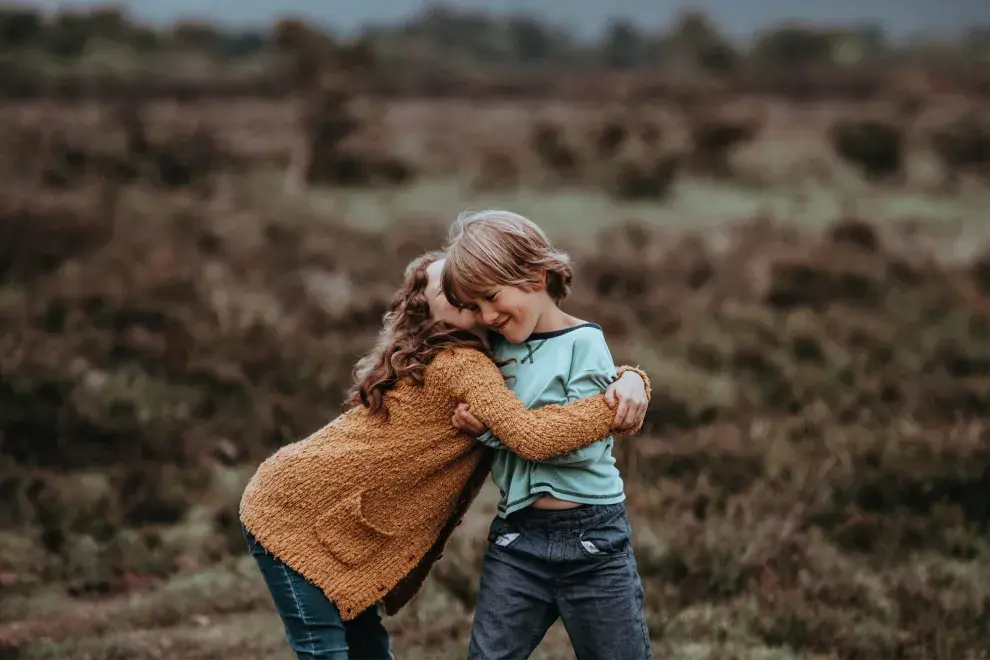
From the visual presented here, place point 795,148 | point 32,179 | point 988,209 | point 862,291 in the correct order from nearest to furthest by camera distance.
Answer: point 862,291 < point 32,179 < point 988,209 < point 795,148

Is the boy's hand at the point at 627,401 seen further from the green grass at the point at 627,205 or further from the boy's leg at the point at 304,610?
the green grass at the point at 627,205

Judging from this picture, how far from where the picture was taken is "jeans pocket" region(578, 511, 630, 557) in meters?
2.92

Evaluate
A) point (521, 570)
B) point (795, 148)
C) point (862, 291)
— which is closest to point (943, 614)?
point (521, 570)

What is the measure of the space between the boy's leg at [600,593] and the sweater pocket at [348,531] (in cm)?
51

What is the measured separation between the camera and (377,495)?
300 centimetres

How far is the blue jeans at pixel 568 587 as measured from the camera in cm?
292

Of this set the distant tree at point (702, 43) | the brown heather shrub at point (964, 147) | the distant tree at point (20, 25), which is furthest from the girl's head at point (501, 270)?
the distant tree at point (702, 43)

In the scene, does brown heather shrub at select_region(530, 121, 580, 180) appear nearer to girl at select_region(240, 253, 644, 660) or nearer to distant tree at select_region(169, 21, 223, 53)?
girl at select_region(240, 253, 644, 660)

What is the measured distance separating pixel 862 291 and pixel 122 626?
34.7 feet

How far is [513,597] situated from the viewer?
9.67ft

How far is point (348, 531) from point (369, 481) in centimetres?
15

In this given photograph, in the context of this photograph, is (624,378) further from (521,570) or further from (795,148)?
(795,148)

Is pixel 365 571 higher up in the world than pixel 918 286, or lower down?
higher up

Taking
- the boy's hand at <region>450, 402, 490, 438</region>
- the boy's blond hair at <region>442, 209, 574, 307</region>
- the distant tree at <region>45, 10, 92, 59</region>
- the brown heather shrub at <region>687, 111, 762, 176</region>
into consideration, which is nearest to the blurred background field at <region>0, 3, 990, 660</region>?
the brown heather shrub at <region>687, 111, 762, 176</region>
